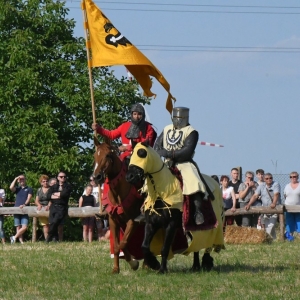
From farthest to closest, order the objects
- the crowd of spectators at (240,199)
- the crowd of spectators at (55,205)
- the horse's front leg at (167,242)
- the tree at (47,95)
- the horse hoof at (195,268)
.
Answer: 1. the tree at (47,95)
2. the crowd of spectators at (55,205)
3. the crowd of spectators at (240,199)
4. the horse hoof at (195,268)
5. the horse's front leg at (167,242)

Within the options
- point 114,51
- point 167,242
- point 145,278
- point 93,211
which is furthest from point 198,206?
point 93,211

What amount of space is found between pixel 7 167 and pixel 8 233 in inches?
81.7

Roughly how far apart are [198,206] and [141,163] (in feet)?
3.94

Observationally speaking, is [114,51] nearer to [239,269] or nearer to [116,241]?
[116,241]

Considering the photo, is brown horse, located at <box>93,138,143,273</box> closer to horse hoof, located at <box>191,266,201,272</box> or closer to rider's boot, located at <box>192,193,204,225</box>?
rider's boot, located at <box>192,193,204,225</box>

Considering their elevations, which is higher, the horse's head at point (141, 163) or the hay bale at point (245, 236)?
the horse's head at point (141, 163)

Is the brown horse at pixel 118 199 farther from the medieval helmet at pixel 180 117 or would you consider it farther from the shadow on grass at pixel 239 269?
the medieval helmet at pixel 180 117

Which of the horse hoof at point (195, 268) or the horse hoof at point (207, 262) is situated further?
the horse hoof at point (207, 262)

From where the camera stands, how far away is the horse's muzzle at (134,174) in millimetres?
11539

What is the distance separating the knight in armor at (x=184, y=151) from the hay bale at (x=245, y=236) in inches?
261

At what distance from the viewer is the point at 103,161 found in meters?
11.8

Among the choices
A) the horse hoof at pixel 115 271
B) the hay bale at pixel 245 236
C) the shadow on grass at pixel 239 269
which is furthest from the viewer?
the hay bale at pixel 245 236

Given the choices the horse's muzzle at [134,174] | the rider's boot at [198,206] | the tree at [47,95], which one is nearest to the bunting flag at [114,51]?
the rider's boot at [198,206]

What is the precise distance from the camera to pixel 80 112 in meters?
29.5
